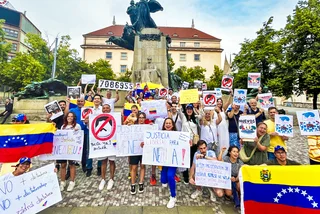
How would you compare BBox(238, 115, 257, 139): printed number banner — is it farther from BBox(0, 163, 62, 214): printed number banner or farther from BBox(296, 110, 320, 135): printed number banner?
BBox(0, 163, 62, 214): printed number banner

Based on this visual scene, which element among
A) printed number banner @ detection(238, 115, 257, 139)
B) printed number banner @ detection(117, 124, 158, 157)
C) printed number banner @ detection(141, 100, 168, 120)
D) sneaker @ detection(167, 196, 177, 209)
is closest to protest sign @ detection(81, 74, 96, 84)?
printed number banner @ detection(141, 100, 168, 120)

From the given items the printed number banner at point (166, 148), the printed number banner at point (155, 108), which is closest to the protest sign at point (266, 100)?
the printed number banner at point (155, 108)

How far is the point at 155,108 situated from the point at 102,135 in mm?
1526

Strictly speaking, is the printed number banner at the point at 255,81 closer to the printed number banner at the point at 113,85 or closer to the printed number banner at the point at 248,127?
the printed number banner at the point at 248,127

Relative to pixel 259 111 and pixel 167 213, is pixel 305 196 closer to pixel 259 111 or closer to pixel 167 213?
pixel 167 213

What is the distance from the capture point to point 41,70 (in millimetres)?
28406

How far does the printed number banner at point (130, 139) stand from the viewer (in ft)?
12.9

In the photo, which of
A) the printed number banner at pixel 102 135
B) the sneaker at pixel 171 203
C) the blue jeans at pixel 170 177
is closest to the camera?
the sneaker at pixel 171 203

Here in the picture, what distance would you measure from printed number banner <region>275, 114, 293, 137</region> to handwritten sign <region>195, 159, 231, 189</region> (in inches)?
50.4

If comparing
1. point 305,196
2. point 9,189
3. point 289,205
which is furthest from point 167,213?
point 9,189

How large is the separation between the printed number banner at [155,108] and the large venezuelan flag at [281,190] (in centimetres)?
256

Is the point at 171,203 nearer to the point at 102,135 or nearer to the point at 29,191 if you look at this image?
the point at 102,135

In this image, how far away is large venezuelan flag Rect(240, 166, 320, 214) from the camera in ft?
8.32

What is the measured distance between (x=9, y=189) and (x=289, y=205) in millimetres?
3768
